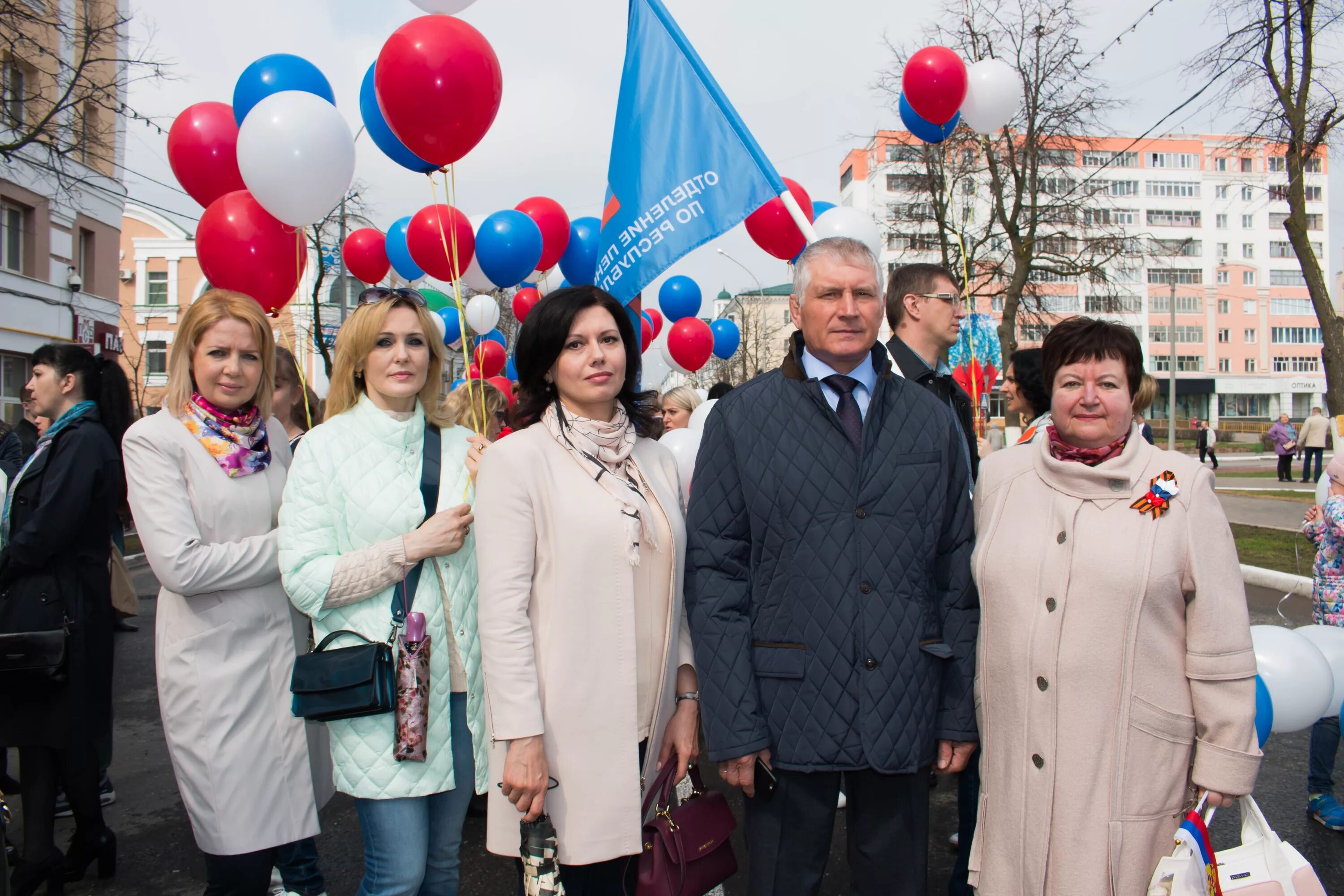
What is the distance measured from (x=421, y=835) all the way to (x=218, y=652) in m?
0.85

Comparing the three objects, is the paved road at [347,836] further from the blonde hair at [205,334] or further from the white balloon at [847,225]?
the white balloon at [847,225]

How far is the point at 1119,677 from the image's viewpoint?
2.13 metres

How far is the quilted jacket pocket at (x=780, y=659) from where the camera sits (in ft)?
7.22

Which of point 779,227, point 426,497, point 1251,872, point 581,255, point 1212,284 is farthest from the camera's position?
point 1212,284

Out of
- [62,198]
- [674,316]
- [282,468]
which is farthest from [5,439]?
[62,198]

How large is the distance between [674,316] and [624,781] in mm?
9223

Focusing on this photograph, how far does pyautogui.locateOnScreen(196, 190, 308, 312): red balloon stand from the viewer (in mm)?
3789

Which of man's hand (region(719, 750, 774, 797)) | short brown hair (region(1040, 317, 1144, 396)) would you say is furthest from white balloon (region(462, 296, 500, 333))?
man's hand (region(719, 750, 774, 797))

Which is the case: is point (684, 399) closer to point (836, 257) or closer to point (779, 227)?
point (779, 227)

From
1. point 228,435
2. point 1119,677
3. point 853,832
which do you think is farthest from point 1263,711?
point 228,435

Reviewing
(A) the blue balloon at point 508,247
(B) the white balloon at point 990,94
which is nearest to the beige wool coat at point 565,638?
(A) the blue balloon at point 508,247

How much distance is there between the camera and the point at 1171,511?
2.13m

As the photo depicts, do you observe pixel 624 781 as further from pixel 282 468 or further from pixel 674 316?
pixel 674 316

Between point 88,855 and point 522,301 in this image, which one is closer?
point 88,855
